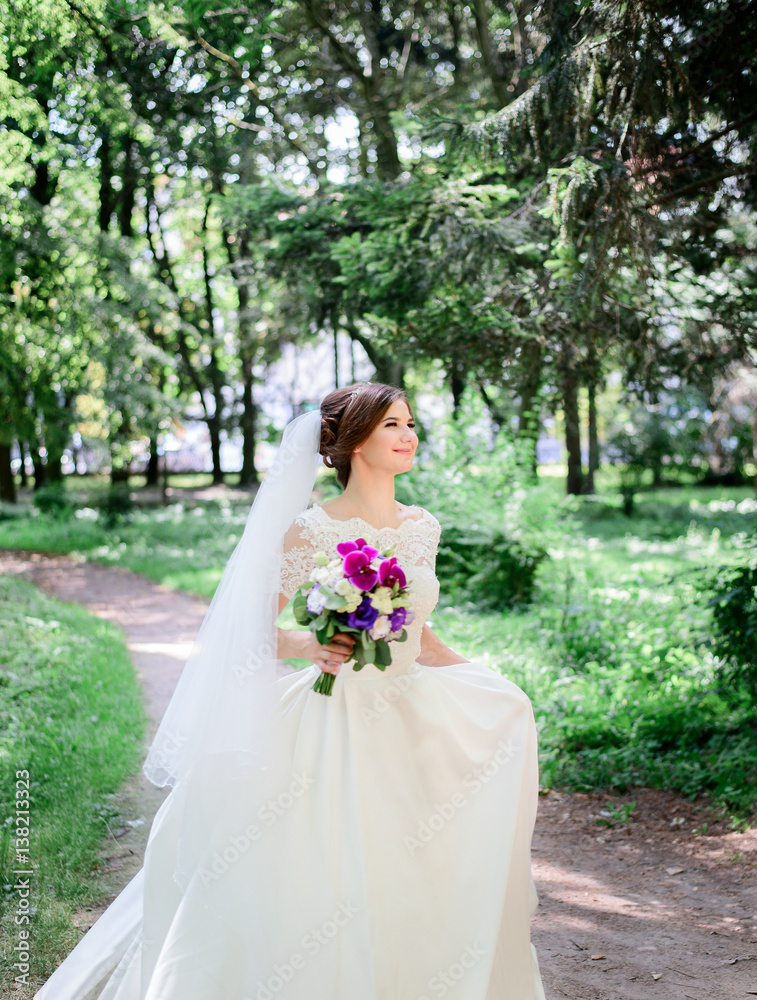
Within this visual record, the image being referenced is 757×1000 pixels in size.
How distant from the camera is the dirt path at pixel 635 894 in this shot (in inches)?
132

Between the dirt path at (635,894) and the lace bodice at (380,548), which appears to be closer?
the lace bodice at (380,548)

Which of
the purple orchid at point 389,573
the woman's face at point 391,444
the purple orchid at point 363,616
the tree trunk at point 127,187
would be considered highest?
the tree trunk at point 127,187

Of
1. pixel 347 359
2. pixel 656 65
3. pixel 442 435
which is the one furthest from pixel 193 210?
pixel 656 65

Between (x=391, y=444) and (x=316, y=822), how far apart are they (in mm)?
1476

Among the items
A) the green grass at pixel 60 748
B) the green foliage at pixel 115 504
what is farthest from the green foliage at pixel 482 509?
the green foliage at pixel 115 504

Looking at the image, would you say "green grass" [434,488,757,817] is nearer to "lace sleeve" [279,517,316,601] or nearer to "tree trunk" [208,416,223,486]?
"lace sleeve" [279,517,316,601]

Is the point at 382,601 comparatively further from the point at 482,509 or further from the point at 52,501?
the point at 52,501

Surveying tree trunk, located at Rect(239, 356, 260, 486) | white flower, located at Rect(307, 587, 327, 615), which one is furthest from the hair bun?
tree trunk, located at Rect(239, 356, 260, 486)

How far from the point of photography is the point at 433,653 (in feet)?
11.2

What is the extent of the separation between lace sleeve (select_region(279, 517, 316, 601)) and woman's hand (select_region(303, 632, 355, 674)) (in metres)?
0.30

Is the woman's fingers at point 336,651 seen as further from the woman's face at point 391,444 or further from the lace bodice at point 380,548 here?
the woman's face at point 391,444

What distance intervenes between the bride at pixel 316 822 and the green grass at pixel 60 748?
26.8 inches

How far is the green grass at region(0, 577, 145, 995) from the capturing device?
3742 millimetres

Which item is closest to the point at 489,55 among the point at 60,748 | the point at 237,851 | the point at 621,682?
the point at 621,682
